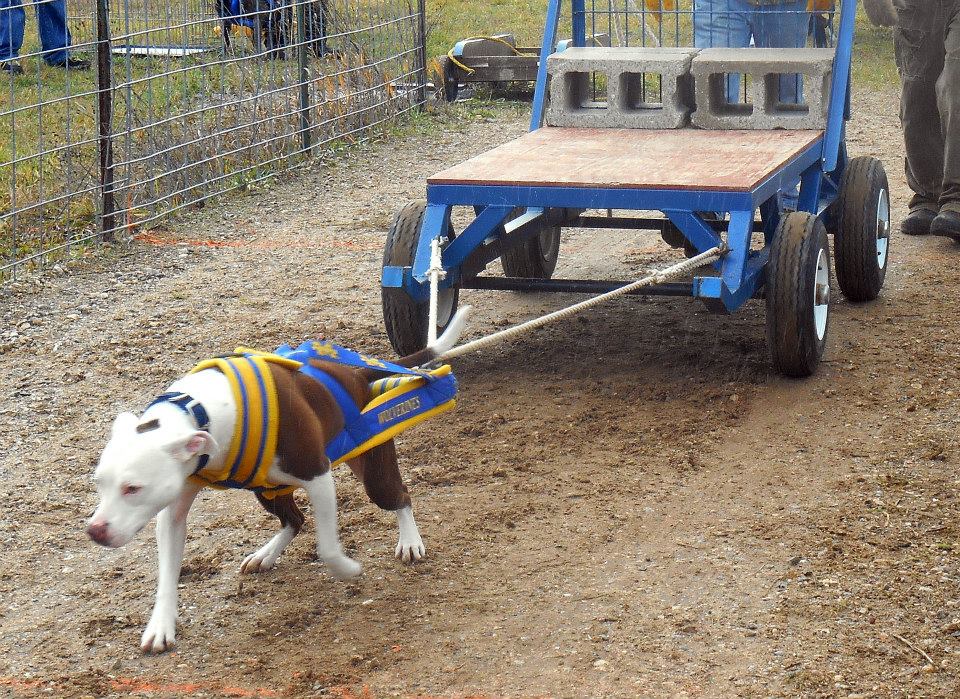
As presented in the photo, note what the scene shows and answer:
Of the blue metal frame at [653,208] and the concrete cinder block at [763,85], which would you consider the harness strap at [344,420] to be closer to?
the blue metal frame at [653,208]

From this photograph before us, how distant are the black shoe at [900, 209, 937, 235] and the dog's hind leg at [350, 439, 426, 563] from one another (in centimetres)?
402

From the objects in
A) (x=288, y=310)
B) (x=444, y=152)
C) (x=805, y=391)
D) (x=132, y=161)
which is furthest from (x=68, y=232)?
(x=805, y=391)

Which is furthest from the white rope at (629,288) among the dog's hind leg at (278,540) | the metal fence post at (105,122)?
the metal fence post at (105,122)

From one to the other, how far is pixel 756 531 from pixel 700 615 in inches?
18.9

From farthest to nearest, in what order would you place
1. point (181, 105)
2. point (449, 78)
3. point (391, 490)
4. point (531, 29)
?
1. point (531, 29)
2. point (449, 78)
3. point (181, 105)
4. point (391, 490)

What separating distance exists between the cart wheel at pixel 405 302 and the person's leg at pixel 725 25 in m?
2.12

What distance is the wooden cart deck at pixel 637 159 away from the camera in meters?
4.23

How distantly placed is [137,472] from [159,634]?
21.7 inches

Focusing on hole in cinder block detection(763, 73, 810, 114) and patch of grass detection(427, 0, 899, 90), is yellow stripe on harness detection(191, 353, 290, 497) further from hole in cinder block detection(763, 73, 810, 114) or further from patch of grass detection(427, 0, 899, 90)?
patch of grass detection(427, 0, 899, 90)

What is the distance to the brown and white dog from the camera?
2482 millimetres

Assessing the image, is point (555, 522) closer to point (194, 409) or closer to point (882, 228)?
point (194, 409)

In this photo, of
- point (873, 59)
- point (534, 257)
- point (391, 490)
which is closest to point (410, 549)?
point (391, 490)

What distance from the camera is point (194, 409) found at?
8.41 ft

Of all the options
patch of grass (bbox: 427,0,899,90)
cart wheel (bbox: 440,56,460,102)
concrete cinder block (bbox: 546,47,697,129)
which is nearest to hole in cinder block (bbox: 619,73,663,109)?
concrete cinder block (bbox: 546,47,697,129)
